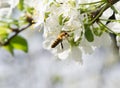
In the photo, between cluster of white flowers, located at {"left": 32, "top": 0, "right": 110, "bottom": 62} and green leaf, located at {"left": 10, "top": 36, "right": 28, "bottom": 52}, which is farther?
green leaf, located at {"left": 10, "top": 36, "right": 28, "bottom": 52}

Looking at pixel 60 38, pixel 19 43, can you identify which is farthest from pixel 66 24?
pixel 19 43

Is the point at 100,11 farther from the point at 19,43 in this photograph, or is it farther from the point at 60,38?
the point at 19,43

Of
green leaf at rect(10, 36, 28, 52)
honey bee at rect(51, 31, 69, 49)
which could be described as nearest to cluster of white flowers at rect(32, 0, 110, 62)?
honey bee at rect(51, 31, 69, 49)

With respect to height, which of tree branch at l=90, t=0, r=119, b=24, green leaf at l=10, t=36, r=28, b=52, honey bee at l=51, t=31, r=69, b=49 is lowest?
green leaf at l=10, t=36, r=28, b=52

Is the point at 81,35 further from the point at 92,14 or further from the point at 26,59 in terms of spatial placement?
the point at 26,59

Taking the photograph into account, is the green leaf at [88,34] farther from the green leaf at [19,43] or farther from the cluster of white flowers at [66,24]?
the green leaf at [19,43]

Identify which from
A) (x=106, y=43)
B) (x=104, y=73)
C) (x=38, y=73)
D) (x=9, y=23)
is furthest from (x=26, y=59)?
(x=106, y=43)

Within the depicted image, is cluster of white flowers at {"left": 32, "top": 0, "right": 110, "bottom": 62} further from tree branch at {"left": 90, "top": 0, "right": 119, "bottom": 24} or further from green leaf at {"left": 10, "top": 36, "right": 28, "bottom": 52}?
green leaf at {"left": 10, "top": 36, "right": 28, "bottom": 52}

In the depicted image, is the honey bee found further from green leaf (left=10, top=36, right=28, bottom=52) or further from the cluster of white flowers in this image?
green leaf (left=10, top=36, right=28, bottom=52)

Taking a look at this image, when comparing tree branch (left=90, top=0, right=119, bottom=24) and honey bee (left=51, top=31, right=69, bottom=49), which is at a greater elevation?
tree branch (left=90, top=0, right=119, bottom=24)

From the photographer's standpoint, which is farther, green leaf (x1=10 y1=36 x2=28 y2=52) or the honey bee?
green leaf (x1=10 y1=36 x2=28 y2=52)

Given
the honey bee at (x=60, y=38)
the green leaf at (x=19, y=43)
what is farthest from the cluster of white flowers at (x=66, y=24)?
the green leaf at (x=19, y=43)
